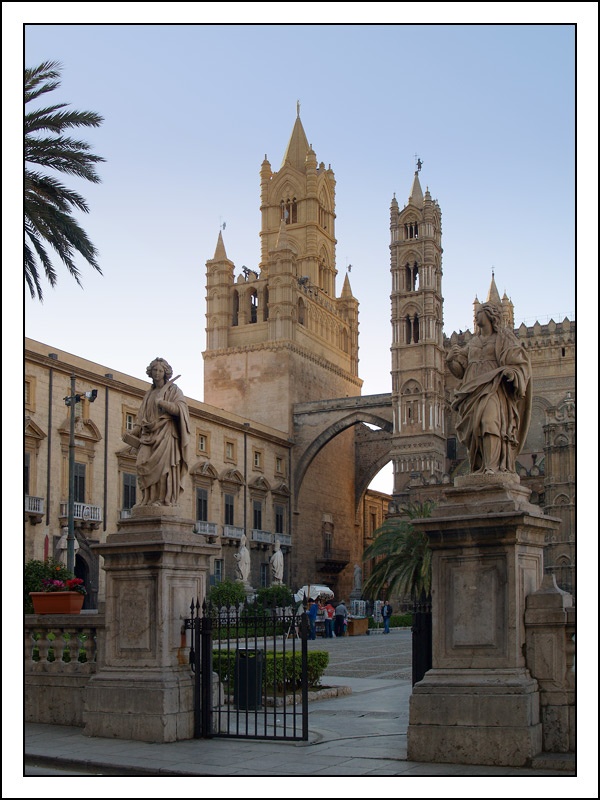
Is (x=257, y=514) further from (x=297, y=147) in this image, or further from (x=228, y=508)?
(x=297, y=147)

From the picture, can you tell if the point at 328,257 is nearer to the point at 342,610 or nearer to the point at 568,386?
the point at 568,386

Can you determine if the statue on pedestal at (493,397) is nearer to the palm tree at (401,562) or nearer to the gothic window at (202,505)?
the palm tree at (401,562)

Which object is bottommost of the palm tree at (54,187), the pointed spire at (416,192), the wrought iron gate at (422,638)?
the wrought iron gate at (422,638)

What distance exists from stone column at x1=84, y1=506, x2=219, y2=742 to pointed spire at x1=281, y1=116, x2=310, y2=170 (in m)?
64.6

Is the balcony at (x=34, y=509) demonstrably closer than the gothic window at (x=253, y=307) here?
Yes

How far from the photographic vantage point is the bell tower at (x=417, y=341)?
53.4 meters

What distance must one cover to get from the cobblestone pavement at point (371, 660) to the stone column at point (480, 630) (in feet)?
26.0

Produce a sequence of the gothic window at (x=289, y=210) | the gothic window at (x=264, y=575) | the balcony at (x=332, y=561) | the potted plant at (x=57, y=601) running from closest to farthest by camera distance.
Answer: the potted plant at (x=57, y=601)
the gothic window at (x=264, y=575)
the balcony at (x=332, y=561)
the gothic window at (x=289, y=210)

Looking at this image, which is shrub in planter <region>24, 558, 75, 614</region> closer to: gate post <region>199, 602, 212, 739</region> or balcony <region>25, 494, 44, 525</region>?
gate post <region>199, 602, 212, 739</region>

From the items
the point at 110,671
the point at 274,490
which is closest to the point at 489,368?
the point at 110,671

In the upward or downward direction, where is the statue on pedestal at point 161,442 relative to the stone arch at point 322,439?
downward

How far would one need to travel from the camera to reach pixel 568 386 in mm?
59000

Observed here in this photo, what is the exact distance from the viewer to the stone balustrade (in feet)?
30.0

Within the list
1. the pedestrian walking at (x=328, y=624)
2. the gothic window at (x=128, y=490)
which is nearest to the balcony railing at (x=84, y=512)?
the gothic window at (x=128, y=490)
